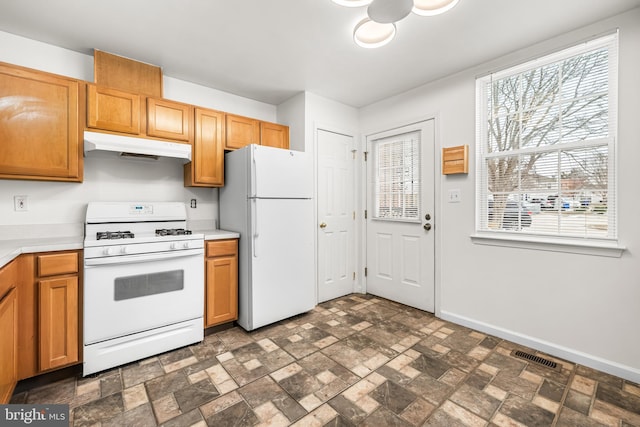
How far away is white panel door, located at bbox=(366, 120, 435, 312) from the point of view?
319cm

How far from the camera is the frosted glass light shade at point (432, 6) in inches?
67.1

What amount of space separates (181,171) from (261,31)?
159 centimetres

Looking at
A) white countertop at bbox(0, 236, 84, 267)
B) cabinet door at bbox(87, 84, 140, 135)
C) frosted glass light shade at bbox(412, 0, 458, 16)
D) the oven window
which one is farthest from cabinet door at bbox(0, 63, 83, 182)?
frosted glass light shade at bbox(412, 0, 458, 16)

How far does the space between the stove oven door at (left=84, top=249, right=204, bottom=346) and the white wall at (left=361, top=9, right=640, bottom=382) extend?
2.42 metres

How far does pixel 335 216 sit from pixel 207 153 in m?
1.65

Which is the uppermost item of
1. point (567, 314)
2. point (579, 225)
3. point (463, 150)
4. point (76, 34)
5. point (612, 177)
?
point (76, 34)

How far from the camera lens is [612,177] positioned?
209cm

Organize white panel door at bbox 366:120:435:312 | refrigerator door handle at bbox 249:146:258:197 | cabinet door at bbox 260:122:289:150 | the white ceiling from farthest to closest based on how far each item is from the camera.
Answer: cabinet door at bbox 260:122:289:150, white panel door at bbox 366:120:435:312, refrigerator door handle at bbox 249:146:258:197, the white ceiling

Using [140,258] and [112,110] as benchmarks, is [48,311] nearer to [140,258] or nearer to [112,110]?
[140,258]

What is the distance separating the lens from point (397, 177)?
139 inches

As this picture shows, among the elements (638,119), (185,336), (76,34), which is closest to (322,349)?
(185,336)

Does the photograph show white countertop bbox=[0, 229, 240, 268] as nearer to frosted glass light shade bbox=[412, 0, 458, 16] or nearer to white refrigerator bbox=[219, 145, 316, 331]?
white refrigerator bbox=[219, 145, 316, 331]

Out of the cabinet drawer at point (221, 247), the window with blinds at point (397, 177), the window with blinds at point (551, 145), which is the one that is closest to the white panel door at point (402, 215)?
the window with blinds at point (397, 177)

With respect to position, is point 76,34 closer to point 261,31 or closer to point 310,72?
point 261,31
